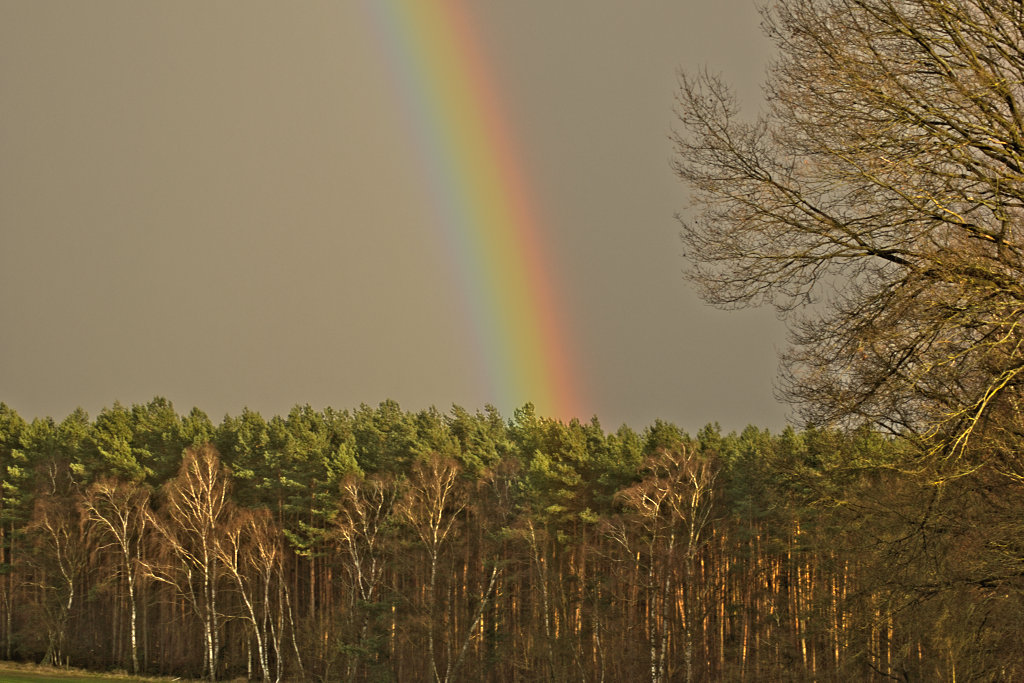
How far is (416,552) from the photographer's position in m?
55.8

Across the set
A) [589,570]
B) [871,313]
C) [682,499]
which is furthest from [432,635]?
[871,313]

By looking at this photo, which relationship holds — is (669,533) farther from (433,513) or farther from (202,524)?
(202,524)

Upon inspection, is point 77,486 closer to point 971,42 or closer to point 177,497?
point 177,497

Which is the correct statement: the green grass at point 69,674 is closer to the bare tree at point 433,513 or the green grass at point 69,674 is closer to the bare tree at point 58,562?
the bare tree at point 58,562

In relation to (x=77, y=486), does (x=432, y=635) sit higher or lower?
lower

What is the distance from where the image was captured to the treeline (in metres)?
48.0

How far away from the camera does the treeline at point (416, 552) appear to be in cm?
4803

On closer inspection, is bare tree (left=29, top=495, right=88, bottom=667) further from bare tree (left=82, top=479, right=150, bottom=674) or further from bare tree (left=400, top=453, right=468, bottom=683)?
bare tree (left=400, top=453, right=468, bottom=683)

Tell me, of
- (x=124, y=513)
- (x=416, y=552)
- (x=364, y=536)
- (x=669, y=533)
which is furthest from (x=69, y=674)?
(x=669, y=533)

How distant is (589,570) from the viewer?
54688 millimetres

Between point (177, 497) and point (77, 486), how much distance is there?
11.6m

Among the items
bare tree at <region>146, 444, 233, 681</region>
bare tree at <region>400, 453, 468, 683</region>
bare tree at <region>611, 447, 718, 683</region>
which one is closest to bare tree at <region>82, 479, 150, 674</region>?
bare tree at <region>146, 444, 233, 681</region>

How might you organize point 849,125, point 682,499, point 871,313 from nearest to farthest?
point 849,125 → point 871,313 → point 682,499

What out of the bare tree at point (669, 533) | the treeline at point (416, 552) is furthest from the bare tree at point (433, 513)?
the bare tree at point (669, 533)
